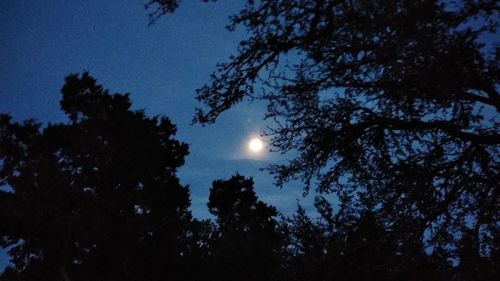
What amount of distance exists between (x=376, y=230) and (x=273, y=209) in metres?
41.6

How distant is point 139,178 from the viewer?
32.2 metres

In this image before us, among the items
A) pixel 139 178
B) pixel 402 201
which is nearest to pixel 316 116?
pixel 402 201

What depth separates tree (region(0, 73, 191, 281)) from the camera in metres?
28.4

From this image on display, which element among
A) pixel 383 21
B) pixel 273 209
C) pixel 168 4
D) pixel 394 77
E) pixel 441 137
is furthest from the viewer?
pixel 273 209

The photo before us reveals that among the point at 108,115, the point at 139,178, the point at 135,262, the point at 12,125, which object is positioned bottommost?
the point at 135,262

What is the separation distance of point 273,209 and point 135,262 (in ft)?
74.7

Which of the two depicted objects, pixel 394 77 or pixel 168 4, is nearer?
pixel 394 77

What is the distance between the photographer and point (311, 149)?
11.2 m

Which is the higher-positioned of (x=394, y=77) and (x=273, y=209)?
(x=273, y=209)

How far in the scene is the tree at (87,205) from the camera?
A: 28.4 meters

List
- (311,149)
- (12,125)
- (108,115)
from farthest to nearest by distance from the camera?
(108,115) < (12,125) < (311,149)

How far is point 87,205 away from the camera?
28328mm

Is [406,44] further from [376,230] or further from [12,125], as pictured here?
[12,125]

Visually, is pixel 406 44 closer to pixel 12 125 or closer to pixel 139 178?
pixel 139 178
